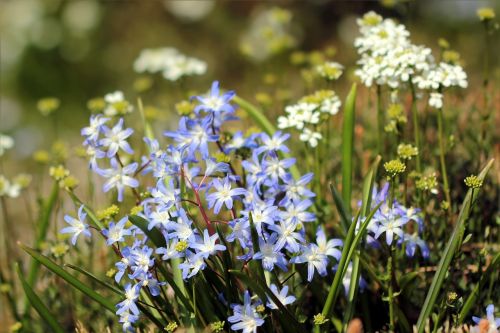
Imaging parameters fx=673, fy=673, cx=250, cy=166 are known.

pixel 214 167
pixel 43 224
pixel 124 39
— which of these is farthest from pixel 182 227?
pixel 124 39

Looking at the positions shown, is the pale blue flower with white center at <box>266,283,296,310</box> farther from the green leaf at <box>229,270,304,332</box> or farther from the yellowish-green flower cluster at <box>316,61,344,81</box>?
the yellowish-green flower cluster at <box>316,61,344,81</box>

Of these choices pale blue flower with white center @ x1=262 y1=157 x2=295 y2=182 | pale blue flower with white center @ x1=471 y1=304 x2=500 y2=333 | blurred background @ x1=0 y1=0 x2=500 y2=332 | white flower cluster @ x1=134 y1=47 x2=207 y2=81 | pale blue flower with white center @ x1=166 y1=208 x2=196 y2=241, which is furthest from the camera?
blurred background @ x1=0 y1=0 x2=500 y2=332

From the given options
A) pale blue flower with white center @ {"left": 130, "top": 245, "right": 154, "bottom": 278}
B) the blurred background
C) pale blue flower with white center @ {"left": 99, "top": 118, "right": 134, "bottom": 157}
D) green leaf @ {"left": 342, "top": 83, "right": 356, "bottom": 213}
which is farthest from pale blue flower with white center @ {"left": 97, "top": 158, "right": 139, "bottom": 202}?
the blurred background

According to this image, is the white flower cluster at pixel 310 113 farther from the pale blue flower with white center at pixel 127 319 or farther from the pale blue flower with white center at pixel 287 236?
the pale blue flower with white center at pixel 127 319

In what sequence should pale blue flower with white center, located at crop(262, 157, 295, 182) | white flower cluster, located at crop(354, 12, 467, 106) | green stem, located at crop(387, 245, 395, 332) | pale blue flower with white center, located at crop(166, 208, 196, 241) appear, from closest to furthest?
pale blue flower with white center, located at crop(166, 208, 196, 241) < green stem, located at crop(387, 245, 395, 332) < pale blue flower with white center, located at crop(262, 157, 295, 182) < white flower cluster, located at crop(354, 12, 467, 106)

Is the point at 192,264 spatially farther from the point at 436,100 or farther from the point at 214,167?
the point at 436,100

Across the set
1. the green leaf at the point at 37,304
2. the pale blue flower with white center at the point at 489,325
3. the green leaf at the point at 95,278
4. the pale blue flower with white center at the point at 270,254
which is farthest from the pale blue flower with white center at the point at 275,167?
the green leaf at the point at 37,304
